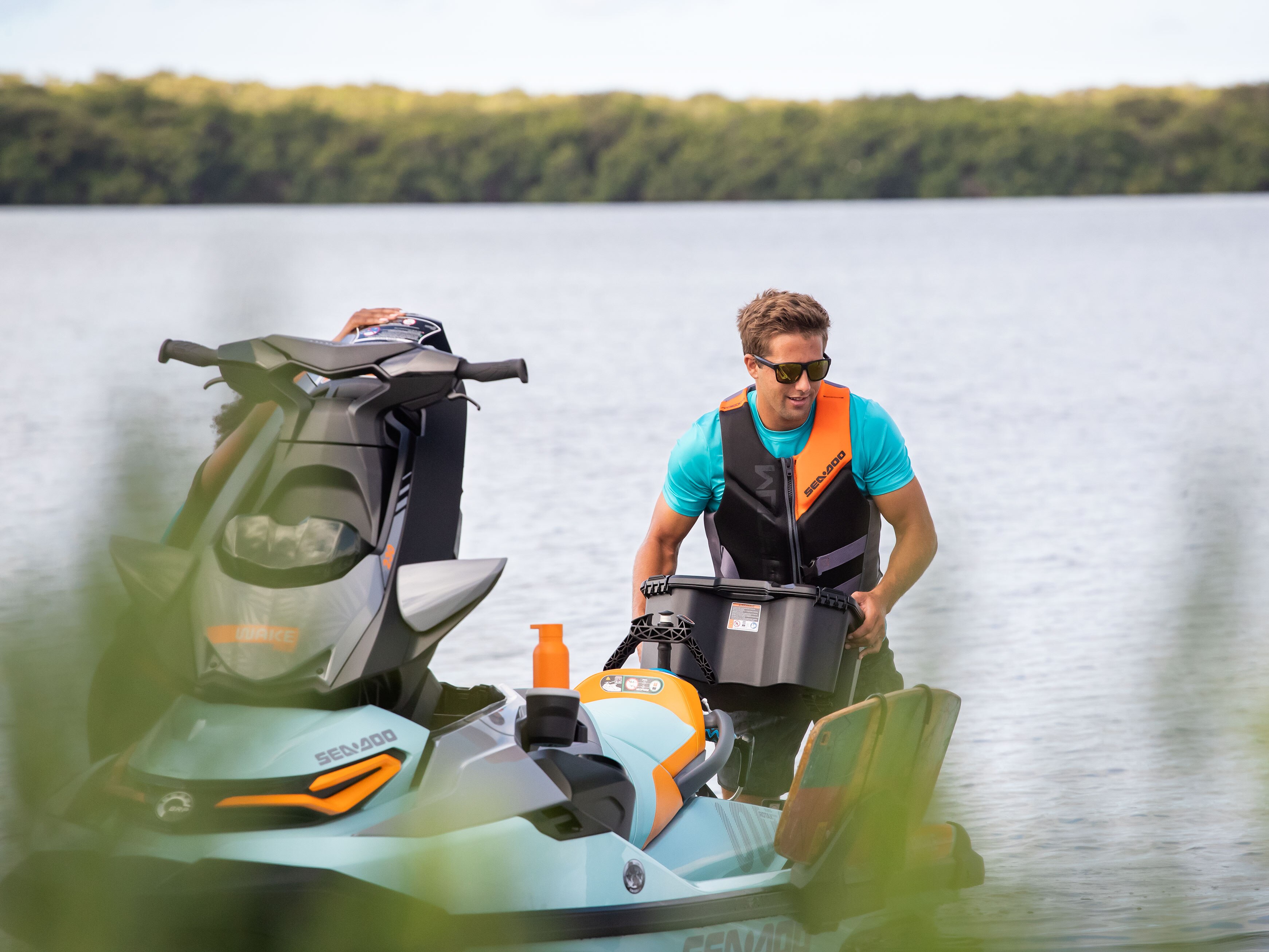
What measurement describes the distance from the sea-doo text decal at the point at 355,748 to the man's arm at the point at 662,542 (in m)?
1.95

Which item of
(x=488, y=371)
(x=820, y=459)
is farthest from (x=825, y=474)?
(x=488, y=371)

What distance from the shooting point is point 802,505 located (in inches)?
162

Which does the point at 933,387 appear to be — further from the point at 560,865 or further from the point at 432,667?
the point at 560,865

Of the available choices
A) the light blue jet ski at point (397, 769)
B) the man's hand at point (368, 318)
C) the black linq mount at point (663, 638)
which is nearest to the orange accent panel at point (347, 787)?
the light blue jet ski at point (397, 769)

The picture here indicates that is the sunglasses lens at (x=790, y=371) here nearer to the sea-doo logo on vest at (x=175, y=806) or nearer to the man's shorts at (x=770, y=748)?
the man's shorts at (x=770, y=748)

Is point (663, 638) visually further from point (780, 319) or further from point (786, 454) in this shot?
point (780, 319)

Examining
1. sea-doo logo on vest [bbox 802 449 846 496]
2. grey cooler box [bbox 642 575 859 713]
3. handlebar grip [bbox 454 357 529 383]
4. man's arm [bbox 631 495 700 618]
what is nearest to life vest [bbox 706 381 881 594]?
sea-doo logo on vest [bbox 802 449 846 496]

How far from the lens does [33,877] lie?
84 cm

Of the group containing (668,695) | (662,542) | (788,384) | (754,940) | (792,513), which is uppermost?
(788,384)

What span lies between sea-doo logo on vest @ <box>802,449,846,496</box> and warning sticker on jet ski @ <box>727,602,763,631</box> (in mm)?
498

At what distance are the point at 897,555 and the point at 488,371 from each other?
1744 mm

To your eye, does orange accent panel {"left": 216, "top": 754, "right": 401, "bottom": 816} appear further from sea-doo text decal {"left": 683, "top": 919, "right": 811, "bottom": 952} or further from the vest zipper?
the vest zipper

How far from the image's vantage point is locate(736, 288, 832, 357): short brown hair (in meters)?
3.90

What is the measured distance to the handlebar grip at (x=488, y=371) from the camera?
2434 millimetres
